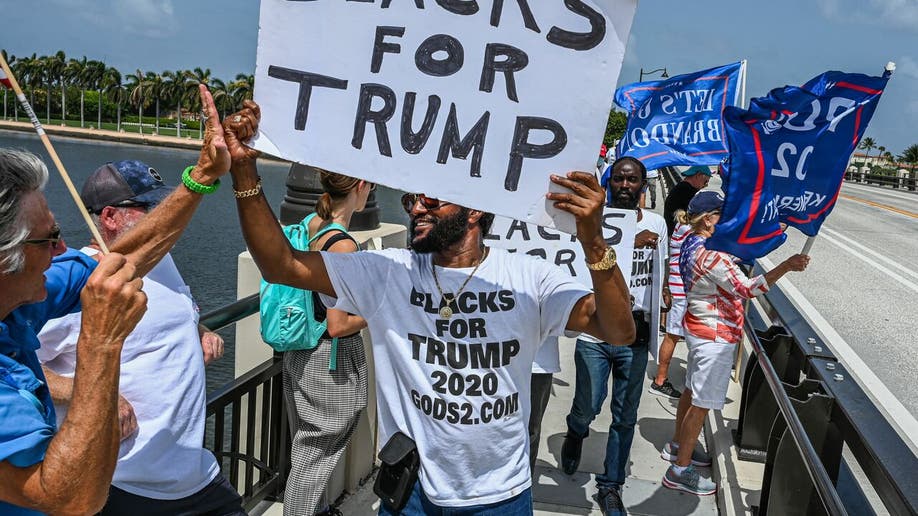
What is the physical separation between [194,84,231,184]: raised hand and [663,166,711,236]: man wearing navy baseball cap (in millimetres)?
6405

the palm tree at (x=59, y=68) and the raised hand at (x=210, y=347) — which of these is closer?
the raised hand at (x=210, y=347)

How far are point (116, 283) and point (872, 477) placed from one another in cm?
239

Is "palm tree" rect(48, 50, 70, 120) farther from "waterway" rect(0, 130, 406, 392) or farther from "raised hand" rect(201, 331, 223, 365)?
"raised hand" rect(201, 331, 223, 365)

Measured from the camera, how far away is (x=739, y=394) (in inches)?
267

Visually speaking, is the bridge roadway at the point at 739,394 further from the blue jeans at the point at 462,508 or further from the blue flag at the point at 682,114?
the blue flag at the point at 682,114

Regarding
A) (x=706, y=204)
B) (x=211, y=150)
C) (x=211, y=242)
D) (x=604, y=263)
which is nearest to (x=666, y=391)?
(x=706, y=204)

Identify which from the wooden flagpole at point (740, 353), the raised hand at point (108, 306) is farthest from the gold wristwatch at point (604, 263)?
the wooden flagpole at point (740, 353)

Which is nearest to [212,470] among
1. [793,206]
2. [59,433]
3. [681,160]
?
[59,433]

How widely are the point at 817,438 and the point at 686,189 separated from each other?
5312 millimetres

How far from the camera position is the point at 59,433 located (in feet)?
5.58

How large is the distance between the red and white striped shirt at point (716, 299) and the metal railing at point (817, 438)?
0.57 ft

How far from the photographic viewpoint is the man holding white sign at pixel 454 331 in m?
2.67

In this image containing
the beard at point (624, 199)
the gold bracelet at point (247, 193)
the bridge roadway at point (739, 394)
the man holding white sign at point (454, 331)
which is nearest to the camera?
the gold bracelet at point (247, 193)

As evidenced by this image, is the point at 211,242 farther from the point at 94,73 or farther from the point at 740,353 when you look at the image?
the point at 94,73
